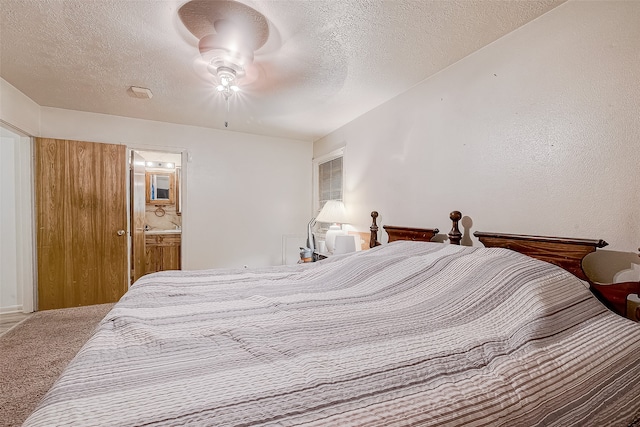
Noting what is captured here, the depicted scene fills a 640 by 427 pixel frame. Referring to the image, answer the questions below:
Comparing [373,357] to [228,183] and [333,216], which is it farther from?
[228,183]

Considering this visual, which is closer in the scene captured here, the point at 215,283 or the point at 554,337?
the point at 554,337

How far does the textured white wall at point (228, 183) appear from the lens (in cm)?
352

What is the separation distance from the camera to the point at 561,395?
73cm

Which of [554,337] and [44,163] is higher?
[44,163]

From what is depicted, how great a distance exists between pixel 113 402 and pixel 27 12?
2.26 m

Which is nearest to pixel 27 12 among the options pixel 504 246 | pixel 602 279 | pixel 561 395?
pixel 561 395

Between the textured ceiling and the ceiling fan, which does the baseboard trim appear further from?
the ceiling fan

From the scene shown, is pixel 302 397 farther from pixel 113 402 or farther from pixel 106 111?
pixel 106 111

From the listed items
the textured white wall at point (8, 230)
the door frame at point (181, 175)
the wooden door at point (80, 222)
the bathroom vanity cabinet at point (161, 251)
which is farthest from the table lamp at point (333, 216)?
the textured white wall at point (8, 230)

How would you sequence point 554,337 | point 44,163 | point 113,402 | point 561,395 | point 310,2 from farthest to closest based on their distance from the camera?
1. point 44,163
2. point 310,2
3. point 554,337
4. point 561,395
5. point 113,402

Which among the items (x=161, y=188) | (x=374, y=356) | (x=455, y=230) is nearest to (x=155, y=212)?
(x=161, y=188)

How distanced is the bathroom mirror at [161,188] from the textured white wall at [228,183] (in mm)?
1536

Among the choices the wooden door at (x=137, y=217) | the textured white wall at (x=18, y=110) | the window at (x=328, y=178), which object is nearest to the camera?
the textured white wall at (x=18, y=110)

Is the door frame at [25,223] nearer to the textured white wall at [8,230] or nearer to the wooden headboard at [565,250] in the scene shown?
the textured white wall at [8,230]
